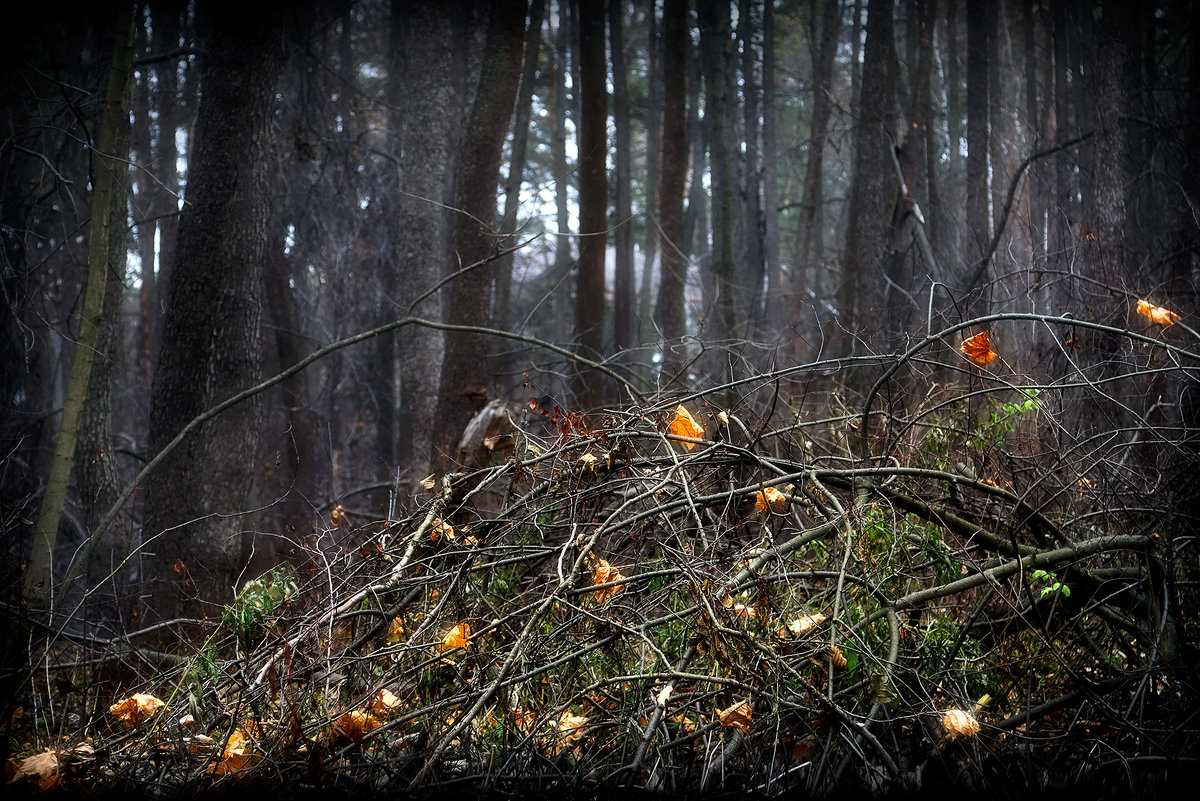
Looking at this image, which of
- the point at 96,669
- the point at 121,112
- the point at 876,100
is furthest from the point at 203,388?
the point at 876,100

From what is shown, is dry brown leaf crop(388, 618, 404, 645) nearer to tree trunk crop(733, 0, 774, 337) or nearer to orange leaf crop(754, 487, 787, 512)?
orange leaf crop(754, 487, 787, 512)

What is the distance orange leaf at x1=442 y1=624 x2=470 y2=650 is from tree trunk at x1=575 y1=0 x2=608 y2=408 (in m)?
7.90

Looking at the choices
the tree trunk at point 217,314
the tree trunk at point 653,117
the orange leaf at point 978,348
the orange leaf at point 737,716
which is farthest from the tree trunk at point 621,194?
the orange leaf at point 737,716

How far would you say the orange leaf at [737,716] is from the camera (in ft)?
9.96

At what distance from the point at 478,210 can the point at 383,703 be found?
6254mm

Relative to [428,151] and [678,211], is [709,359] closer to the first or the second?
[678,211]

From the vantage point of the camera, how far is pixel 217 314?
6.85m

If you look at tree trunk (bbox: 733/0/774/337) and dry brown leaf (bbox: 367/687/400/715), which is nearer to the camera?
dry brown leaf (bbox: 367/687/400/715)

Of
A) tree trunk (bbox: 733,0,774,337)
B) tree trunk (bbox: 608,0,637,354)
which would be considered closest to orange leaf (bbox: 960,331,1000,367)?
tree trunk (bbox: 733,0,774,337)

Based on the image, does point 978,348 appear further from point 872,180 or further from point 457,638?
point 872,180

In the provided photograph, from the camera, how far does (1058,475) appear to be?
4.75 meters

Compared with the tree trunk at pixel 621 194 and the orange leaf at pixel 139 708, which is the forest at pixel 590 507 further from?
the tree trunk at pixel 621 194

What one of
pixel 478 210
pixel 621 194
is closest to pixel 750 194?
pixel 621 194

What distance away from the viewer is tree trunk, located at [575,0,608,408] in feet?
37.4
